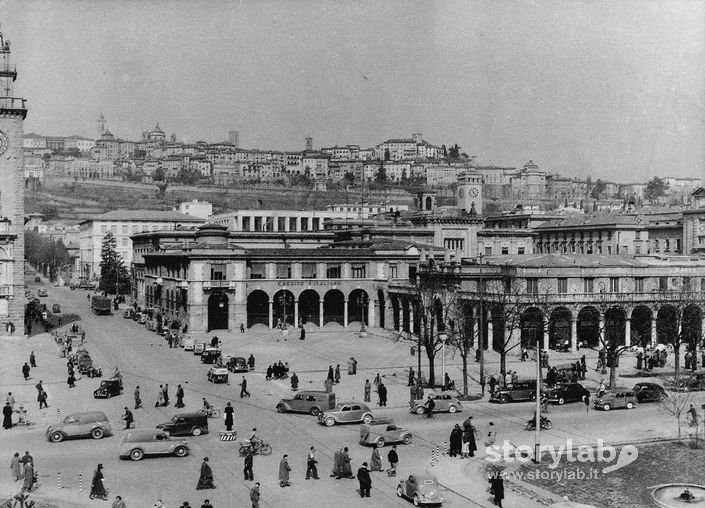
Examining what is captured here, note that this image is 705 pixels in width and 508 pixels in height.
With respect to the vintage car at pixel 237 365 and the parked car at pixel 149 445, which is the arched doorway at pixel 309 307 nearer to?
the vintage car at pixel 237 365

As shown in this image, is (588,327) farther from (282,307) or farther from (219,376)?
(219,376)

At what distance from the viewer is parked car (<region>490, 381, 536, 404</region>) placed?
44438mm

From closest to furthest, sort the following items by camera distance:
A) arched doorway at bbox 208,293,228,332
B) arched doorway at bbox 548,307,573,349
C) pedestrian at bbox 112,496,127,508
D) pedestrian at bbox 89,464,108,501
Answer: pedestrian at bbox 112,496,127,508
pedestrian at bbox 89,464,108,501
arched doorway at bbox 548,307,573,349
arched doorway at bbox 208,293,228,332

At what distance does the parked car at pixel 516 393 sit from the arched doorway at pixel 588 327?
82.8 feet

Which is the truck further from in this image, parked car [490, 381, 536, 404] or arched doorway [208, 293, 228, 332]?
parked car [490, 381, 536, 404]

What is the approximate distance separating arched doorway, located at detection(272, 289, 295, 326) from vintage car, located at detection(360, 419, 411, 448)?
4939 cm

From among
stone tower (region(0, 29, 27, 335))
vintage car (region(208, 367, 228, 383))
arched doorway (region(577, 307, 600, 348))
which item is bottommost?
vintage car (region(208, 367, 228, 383))

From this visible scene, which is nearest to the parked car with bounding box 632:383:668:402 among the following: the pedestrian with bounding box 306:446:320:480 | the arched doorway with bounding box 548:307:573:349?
the arched doorway with bounding box 548:307:573:349

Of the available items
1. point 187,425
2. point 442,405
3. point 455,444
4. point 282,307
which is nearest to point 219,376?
point 187,425

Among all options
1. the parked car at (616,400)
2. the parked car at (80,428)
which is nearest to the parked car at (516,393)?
the parked car at (616,400)

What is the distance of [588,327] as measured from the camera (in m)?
68.9

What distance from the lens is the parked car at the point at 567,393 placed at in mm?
44094

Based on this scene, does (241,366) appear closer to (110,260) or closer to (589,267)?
(589,267)

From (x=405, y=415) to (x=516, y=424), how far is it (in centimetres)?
562
